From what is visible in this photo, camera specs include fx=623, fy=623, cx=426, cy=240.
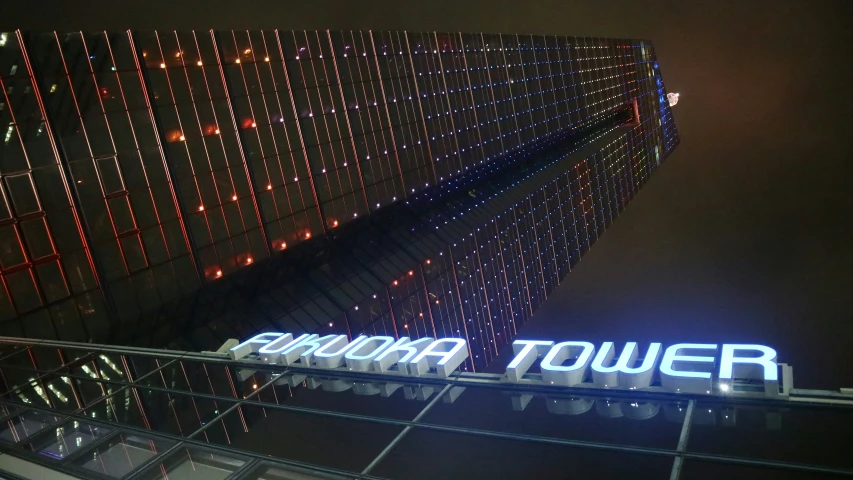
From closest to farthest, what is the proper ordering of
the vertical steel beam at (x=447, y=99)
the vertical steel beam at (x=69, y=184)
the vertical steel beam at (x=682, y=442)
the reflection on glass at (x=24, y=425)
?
the vertical steel beam at (x=682, y=442), the reflection on glass at (x=24, y=425), the vertical steel beam at (x=69, y=184), the vertical steel beam at (x=447, y=99)

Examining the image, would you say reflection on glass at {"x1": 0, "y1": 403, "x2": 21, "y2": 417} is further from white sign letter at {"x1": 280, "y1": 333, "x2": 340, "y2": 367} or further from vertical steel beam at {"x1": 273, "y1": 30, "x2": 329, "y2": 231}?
vertical steel beam at {"x1": 273, "y1": 30, "x2": 329, "y2": 231}

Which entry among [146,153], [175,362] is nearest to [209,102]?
[146,153]

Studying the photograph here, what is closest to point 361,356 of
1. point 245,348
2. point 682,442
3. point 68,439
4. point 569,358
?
point 245,348

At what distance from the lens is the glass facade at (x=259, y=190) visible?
29797 mm

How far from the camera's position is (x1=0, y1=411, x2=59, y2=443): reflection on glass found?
14805mm

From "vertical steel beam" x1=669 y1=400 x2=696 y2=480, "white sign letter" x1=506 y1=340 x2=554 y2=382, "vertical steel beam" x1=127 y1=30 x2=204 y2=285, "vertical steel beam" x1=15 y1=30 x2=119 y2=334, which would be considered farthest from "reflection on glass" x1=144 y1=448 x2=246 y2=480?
"vertical steel beam" x1=127 y1=30 x2=204 y2=285

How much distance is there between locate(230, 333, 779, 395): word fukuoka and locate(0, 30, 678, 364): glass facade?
1611 centimetres

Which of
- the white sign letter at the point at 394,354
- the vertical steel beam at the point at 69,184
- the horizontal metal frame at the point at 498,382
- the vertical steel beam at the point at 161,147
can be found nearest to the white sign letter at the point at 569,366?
the horizontal metal frame at the point at 498,382

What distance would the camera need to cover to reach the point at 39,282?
2883 cm

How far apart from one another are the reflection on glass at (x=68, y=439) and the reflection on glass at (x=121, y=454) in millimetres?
518

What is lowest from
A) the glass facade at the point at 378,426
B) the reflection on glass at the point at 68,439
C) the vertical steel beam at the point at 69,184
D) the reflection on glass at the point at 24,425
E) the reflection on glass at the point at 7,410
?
the glass facade at the point at 378,426

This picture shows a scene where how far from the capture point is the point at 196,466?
523 inches

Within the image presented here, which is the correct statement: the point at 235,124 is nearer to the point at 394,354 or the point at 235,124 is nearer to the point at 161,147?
the point at 161,147

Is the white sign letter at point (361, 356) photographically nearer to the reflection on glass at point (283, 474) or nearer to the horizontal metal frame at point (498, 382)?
the horizontal metal frame at point (498, 382)
